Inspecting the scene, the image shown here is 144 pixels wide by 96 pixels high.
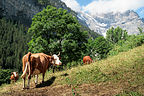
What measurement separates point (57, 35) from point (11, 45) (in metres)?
160

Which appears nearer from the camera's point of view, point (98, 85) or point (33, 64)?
point (98, 85)

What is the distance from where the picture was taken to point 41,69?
1040 centimetres

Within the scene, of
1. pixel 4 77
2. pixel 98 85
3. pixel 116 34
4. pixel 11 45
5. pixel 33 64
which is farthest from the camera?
pixel 11 45

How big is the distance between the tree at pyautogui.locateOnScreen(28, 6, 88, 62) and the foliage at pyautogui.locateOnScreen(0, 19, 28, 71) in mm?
120134

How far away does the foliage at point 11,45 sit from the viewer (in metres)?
139

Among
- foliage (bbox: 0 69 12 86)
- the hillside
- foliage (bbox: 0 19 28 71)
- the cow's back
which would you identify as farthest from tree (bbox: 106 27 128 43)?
foliage (bbox: 0 19 28 71)

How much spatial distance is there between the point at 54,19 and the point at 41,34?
356 cm

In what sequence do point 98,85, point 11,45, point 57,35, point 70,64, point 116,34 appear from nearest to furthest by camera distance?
point 98,85 → point 57,35 → point 70,64 → point 116,34 → point 11,45

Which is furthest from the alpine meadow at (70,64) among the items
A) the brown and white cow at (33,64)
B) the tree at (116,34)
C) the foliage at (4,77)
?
the foliage at (4,77)

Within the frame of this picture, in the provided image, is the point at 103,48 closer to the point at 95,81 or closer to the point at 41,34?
the point at 41,34

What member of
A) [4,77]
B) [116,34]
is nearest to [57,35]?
[4,77]

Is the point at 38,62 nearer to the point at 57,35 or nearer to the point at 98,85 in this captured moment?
the point at 98,85

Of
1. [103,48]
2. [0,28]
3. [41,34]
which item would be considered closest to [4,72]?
[103,48]

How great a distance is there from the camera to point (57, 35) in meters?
22.6
